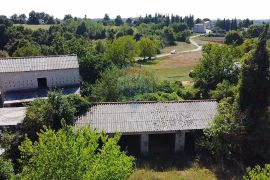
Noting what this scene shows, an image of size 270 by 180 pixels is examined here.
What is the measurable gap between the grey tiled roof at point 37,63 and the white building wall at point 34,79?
504mm

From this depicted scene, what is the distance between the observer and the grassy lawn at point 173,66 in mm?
71125

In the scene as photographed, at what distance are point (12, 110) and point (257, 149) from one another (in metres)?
23.3

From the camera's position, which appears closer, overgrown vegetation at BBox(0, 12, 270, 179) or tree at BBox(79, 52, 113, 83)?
overgrown vegetation at BBox(0, 12, 270, 179)

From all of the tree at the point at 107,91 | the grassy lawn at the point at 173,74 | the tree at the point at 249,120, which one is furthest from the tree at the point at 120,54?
the tree at the point at 249,120

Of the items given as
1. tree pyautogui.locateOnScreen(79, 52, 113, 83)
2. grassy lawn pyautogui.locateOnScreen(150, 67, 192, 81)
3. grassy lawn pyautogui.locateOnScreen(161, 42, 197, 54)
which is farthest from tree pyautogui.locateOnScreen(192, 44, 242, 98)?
grassy lawn pyautogui.locateOnScreen(161, 42, 197, 54)

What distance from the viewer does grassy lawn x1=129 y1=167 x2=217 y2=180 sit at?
945 inches

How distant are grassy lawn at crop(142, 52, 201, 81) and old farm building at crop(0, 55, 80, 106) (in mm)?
31085

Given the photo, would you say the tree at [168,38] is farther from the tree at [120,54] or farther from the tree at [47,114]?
the tree at [47,114]

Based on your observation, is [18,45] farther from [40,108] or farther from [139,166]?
[139,166]

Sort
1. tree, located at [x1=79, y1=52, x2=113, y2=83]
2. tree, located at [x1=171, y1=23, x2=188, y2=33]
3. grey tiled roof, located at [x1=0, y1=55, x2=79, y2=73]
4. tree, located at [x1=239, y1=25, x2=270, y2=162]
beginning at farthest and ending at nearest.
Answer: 1. tree, located at [x1=171, y1=23, x2=188, y2=33]
2. tree, located at [x1=79, y1=52, x2=113, y2=83]
3. grey tiled roof, located at [x1=0, y1=55, x2=79, y2=73]
4. tree, located at [x1=239, y1=25, x2=270, y2=162]

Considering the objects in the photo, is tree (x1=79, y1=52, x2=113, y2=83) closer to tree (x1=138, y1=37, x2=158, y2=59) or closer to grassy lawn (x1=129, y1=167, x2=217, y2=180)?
grassy lawn (x1=129, y1=167, x2=217, y2=180)

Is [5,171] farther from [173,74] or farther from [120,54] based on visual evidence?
[173,74]

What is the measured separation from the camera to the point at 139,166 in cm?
2566

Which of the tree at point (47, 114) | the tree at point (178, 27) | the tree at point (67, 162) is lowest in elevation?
the tree at point (47, 114)
